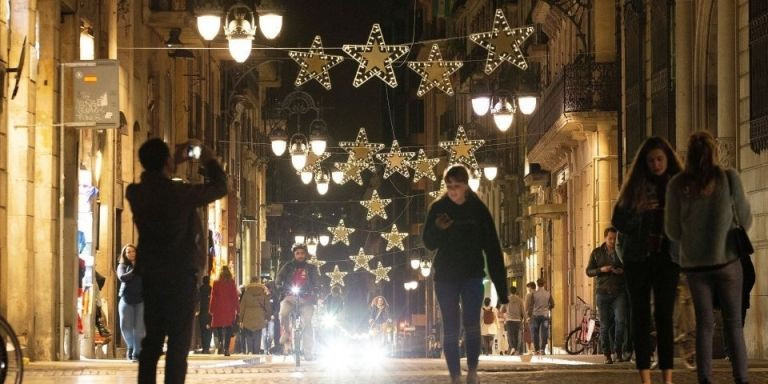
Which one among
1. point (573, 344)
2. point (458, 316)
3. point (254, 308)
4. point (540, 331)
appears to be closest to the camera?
point (458, 316)

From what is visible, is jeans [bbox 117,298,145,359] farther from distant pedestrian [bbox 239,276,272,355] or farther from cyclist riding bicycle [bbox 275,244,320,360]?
distant pedestrian [bbox 239,276,272,355]

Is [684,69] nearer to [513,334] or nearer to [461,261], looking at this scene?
[513,334]

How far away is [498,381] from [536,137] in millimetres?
30654

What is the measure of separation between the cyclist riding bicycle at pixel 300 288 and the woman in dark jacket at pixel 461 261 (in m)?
8.19

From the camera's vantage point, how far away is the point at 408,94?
11450 cm

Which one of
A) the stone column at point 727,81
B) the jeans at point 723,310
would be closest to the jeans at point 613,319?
the stone column at point 727,81

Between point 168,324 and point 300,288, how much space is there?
11197mm

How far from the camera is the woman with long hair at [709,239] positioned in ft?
39.0

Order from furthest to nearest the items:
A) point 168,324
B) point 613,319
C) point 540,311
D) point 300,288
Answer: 1. point 540,311
2. point 613,319
3. point 300,288
4. point 168,324

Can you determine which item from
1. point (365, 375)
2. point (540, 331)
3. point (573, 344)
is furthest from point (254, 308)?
point (365, 375)

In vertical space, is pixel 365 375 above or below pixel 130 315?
below

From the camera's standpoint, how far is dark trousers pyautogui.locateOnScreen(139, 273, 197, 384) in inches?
436

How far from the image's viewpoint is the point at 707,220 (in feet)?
39.2

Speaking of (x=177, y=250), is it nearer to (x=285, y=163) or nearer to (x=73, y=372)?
(x=73, y=372)
